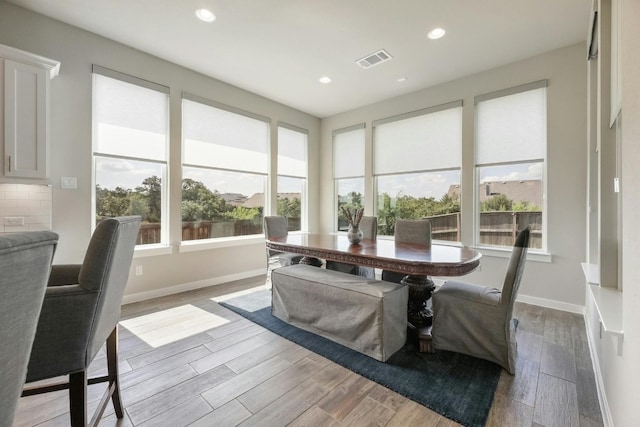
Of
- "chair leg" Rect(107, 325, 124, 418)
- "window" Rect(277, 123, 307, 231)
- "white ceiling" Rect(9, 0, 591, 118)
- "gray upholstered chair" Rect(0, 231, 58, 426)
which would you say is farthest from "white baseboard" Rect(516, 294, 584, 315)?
"gray upholstered chair" Rect(0, 231, 58, 426)

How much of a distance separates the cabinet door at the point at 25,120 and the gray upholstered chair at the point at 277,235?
229 cm

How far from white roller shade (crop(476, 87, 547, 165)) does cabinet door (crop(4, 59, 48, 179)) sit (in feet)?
16.0

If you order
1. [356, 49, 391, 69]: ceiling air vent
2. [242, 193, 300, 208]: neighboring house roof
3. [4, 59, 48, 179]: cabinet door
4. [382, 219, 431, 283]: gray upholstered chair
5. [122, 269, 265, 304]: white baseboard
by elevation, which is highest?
[356, 49, 391, 69]: ceiling air vent

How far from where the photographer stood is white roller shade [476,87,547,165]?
11.2 ft

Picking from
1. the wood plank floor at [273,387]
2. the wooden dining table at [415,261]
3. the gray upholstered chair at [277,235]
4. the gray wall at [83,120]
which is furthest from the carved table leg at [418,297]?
the gray wall at [83,120]

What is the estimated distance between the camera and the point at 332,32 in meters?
2.98

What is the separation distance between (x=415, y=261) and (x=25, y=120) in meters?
3.53

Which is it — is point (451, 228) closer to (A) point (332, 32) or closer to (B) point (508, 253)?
(B) point (508, 253)

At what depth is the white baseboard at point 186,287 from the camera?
3361 mm

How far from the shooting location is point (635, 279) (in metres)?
1.05

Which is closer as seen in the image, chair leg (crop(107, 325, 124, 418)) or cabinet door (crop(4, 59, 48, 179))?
chair leg (crop(107, 325, 124, 418))

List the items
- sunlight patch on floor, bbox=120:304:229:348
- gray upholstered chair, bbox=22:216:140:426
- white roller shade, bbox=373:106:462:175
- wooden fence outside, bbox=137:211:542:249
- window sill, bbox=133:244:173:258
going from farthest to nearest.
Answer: white roller shade, bbox=373:106:462:175 < wooden fence outside, bbox=137:211:542:249 < window sill, bbox=133:244:173:258 < sunlight patch on floor, bbox=120:304:229:348 < gray upholstered chair, bbox=22:216:140:426

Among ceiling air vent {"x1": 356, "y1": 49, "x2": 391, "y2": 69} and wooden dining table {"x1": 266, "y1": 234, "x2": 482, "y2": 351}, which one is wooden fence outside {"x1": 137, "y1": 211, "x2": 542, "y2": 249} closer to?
wooden dining table {"x1": 266, "y1": 234, "x2": 482, "y2": 351}

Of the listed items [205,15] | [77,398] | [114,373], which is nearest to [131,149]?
[205,15]
